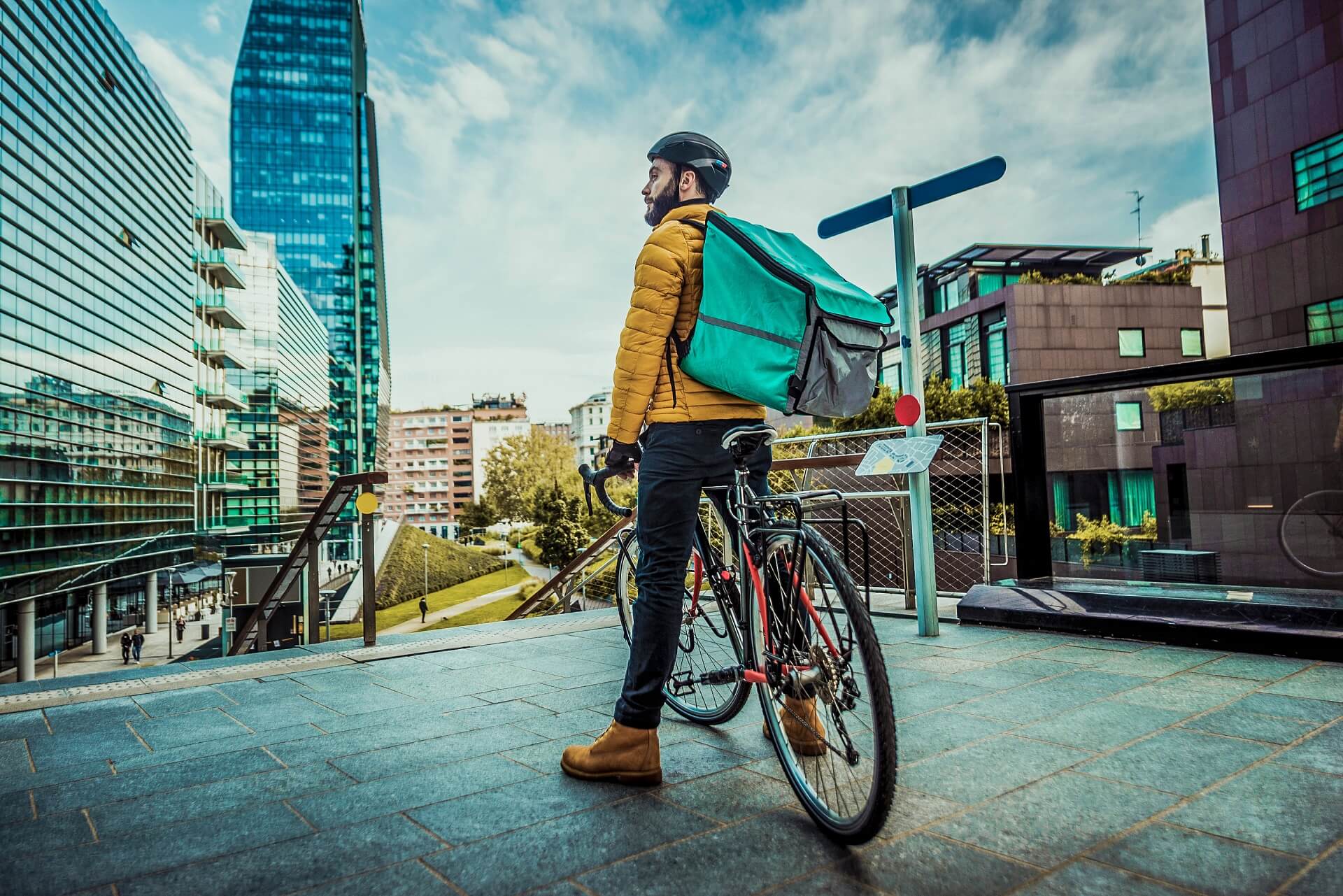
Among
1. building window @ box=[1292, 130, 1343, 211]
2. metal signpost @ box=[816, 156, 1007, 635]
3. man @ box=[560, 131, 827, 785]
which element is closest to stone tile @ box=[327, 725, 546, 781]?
man @ box=[560, 131, 827, 785]

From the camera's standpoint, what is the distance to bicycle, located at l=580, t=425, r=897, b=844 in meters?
1.87

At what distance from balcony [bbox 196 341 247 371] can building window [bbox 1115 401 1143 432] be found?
60.7 m

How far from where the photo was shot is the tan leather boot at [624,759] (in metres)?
2.38

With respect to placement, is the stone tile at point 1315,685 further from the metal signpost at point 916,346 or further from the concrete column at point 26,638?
the concrete column at point 26,638

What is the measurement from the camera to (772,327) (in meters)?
2.28

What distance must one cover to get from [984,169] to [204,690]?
501 cm

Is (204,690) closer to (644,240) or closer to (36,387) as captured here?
(644,240)

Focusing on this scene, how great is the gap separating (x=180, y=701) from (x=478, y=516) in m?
87.9

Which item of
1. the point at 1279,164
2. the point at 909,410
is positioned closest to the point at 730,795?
the point at 909,410

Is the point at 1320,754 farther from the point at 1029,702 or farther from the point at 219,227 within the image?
the point at 219,227

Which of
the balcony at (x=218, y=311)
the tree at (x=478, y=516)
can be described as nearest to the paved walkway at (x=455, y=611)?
the tree at (x=478, y=516)

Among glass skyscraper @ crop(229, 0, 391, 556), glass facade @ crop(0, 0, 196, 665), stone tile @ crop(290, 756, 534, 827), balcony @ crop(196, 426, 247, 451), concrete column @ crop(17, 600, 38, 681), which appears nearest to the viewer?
stone tile @ crop(290, 756, 534, 827)

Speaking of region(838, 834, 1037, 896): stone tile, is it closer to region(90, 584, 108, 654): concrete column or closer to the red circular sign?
the red circular sign

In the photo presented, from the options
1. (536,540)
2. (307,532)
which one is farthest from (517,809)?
(536,540)
